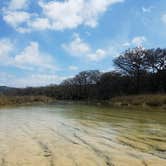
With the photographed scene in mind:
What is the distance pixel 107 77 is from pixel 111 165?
71257 millimetres

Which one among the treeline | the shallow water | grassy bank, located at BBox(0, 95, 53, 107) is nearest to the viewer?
the shallow water

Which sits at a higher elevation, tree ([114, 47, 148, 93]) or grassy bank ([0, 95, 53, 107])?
tree ([114, 47, 148, 93])

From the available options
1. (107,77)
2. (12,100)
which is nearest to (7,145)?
(12,100)

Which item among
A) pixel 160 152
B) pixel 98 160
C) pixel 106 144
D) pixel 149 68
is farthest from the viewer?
pixel 149 68

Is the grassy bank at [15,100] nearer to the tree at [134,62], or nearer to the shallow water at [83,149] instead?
the tree at [134,62]

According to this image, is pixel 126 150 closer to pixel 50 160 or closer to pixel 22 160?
pixel 50 160

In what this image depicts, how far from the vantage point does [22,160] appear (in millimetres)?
8820

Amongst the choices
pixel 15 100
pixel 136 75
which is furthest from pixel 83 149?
pixel 136 75

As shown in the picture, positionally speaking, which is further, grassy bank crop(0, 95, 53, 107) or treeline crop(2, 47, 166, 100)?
treeline crop(2, 47, 166, 100)

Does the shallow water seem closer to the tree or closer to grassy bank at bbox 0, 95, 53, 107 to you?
grassy bank at bbox 0, 95, 53, 107

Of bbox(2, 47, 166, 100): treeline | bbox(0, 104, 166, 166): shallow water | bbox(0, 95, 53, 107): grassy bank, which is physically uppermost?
bbox(2, 47, 166, 100): treeline

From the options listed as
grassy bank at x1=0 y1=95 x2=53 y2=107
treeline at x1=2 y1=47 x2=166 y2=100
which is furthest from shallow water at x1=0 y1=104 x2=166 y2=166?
treeline at x1=2 y1=47 x2=166 y2=100

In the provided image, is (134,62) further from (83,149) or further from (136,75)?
(83,149)

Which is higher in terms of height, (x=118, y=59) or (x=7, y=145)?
(x=118, y=59)
